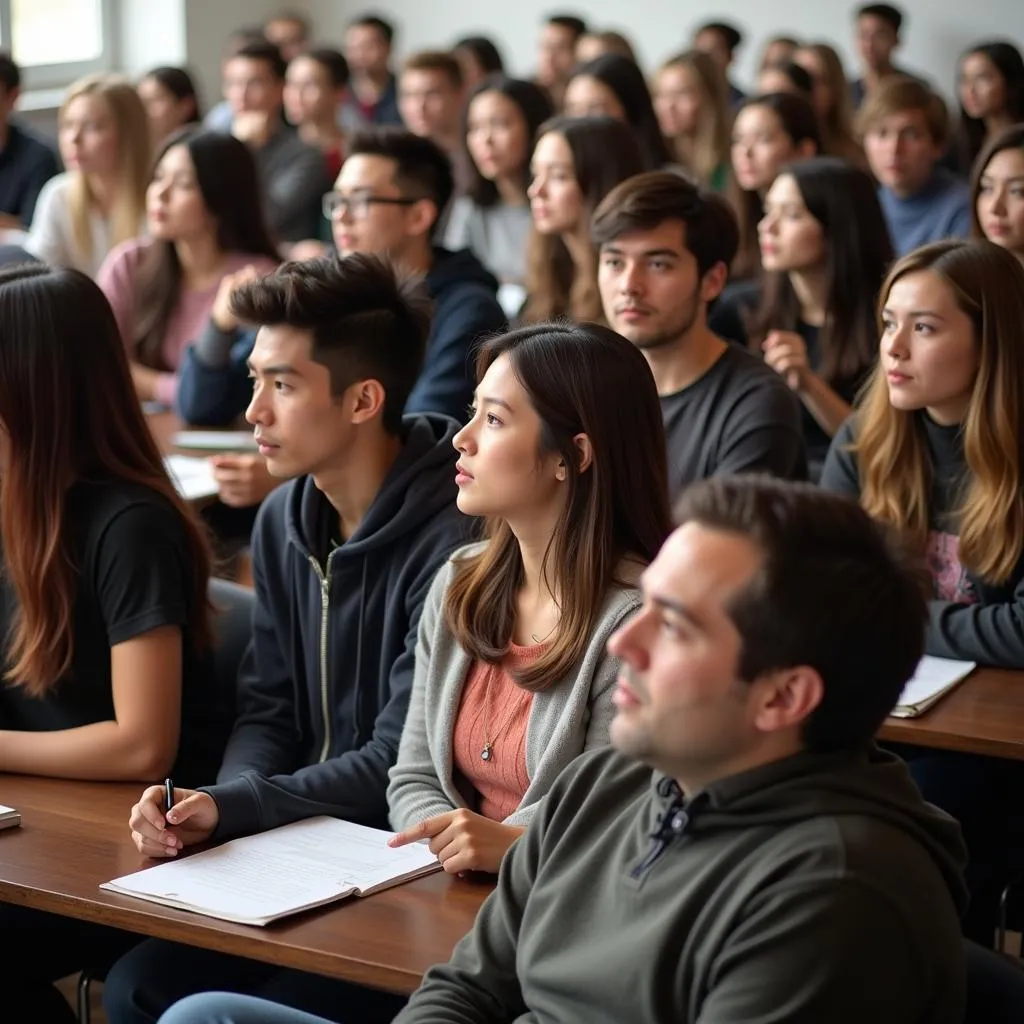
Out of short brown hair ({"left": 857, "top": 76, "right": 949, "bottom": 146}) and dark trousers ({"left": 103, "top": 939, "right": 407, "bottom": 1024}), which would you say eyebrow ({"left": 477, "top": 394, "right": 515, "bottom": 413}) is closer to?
dark trousers ({"left": 103, "top": 939, "right": 407, "bottom": 1024})

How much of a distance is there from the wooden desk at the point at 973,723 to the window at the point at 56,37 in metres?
6.95

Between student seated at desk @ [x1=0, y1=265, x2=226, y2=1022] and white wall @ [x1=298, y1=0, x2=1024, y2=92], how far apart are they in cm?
782

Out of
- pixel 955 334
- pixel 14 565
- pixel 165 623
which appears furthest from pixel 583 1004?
pixel 955 334

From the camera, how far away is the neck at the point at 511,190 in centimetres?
568

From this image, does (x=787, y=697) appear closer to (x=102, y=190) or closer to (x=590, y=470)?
(x=590, y=470)

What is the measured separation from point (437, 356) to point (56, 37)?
5.62 meters

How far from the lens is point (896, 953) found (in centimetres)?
124

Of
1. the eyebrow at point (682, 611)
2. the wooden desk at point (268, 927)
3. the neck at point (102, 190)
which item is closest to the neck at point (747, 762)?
the eyebrow at point (682, 611)

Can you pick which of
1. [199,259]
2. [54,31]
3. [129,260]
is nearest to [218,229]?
[199,259]

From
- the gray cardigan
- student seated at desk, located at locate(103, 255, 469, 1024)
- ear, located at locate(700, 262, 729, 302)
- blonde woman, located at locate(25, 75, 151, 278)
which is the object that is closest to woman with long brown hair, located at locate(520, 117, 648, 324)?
ear, located at locate(700, 262, 729, 302)

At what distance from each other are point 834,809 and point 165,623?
3.57 feet

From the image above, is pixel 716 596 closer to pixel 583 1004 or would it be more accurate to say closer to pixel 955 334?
pixel 583 1004

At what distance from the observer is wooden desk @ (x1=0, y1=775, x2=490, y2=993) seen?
1.56 meters

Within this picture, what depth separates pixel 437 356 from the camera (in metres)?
3.82
